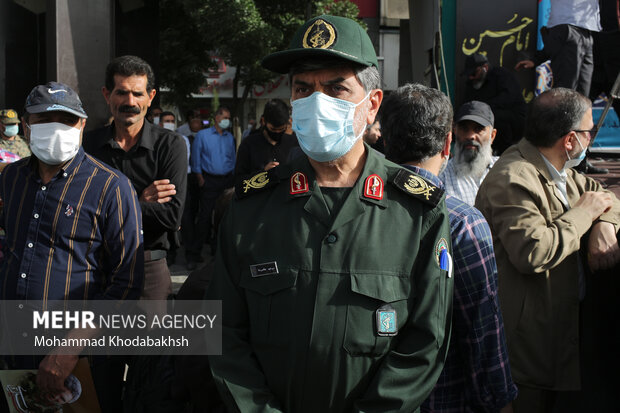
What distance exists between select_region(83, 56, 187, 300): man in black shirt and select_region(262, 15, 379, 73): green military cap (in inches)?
62.3

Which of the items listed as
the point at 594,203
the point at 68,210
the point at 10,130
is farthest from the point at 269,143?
the point at 594,203

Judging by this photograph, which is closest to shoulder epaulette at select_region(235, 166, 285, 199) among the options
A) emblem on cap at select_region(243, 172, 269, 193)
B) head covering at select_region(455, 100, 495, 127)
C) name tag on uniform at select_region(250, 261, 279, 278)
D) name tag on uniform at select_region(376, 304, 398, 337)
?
emblem on cap at select_region(243, 172, 269, 193)

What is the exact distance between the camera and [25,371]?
8.07 feet

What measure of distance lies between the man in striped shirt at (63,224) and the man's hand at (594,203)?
82.3 inches

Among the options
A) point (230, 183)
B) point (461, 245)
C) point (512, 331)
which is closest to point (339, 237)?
point (461, 245)

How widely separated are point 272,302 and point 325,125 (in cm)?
56

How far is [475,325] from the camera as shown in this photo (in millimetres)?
1875

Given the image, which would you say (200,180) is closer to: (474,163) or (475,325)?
(474,163)

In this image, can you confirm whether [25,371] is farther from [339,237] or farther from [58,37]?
[58,37]

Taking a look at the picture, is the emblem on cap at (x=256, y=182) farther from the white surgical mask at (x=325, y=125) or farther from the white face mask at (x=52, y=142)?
the white face mask at (x=52, y=142)

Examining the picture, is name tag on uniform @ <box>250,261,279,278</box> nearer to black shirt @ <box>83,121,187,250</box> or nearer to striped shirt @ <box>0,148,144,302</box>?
striped shirt @ <box>0,148,144,302</box>

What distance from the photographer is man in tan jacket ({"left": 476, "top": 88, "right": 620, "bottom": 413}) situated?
2.50 m

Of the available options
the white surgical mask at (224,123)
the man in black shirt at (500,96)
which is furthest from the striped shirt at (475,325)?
the white surgical mask at (224,123)

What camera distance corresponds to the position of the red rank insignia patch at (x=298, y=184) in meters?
1.73
